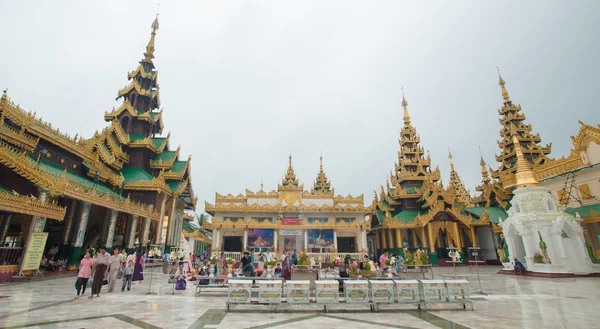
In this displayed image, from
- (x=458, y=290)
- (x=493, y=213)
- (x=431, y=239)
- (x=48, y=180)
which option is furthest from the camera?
(x=493, y=213)

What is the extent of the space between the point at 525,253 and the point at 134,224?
81.4 feet

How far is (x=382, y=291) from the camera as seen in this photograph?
22.6ft

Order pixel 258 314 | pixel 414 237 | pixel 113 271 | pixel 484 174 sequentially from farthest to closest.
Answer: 1. pixel 484 174
2. pixel 414 237
3. pixel 113 271
4. pixel 258 314

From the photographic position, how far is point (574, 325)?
526 cm

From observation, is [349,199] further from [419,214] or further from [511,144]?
[511,144]

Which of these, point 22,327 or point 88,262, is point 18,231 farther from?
point 22,327

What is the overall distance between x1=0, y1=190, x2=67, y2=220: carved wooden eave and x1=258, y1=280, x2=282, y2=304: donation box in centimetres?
981

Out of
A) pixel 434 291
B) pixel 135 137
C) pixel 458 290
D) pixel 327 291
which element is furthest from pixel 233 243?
pixel 458 290

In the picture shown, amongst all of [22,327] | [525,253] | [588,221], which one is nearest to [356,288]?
[22,327]

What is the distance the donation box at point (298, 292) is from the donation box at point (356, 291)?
3.12 feet

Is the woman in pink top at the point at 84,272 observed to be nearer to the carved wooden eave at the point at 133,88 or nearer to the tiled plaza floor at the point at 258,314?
the tiled plaza floor at the point at 258,314

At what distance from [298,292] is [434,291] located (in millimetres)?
3277

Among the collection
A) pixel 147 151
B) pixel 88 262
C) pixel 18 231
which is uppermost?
pixel 147 151

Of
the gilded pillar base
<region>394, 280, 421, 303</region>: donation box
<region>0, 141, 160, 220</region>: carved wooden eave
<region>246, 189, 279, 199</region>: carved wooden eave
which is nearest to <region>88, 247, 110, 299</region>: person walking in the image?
<region>0, 141, 160, 220</region>: carved wooden eave
